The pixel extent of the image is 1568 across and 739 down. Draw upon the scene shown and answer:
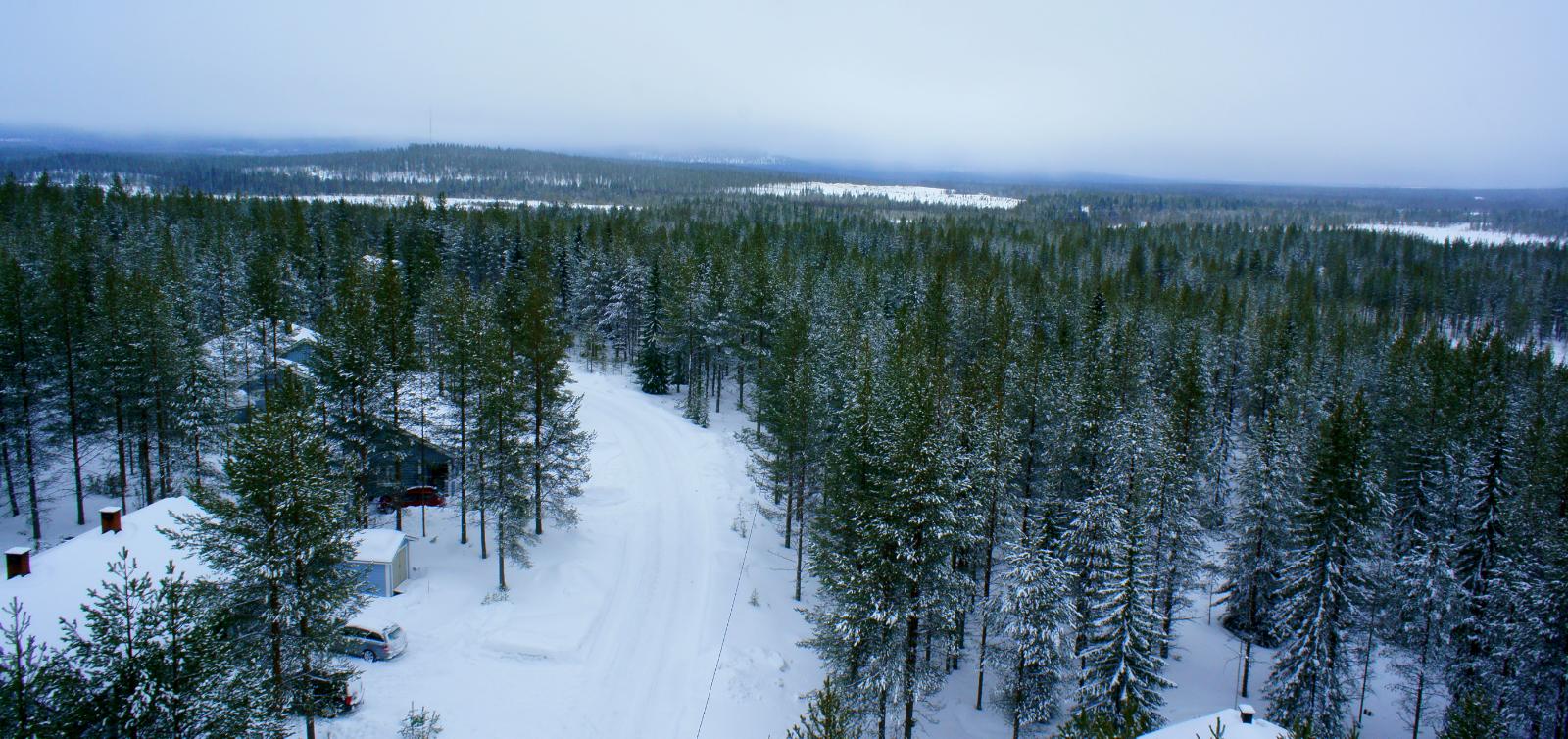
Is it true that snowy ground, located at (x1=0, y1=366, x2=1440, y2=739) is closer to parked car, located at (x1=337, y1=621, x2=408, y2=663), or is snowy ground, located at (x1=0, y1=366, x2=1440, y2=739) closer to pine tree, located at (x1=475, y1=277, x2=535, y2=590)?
parked car, located at (x1=337, y1=621, x2=408, y2=663)

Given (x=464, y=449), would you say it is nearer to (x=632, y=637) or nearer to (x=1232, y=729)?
(x=632, y=637)

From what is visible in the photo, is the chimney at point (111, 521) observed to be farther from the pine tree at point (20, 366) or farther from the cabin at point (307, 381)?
the pine tree at point (20, 366)

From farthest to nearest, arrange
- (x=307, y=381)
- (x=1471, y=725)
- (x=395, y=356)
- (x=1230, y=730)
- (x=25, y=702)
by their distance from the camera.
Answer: (x=395, y=356), (x=307, y=381), (x=1471, y=725), (x=1230, y=730), (x=25, y=702)

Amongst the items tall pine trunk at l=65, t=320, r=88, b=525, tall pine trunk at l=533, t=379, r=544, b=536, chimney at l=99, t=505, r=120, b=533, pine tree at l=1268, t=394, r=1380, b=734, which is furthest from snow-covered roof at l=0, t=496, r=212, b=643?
pine tree at l=1268, t=394, r=1380, b=734

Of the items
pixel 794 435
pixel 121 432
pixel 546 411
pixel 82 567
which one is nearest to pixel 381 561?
pixel 546 411

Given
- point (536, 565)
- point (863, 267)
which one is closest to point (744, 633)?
point (536, 565)

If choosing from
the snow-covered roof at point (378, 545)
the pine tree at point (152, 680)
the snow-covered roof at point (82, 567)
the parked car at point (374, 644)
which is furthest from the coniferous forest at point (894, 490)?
the parked car at point (374, 644)

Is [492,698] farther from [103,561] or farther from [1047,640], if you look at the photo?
[1047,640]
